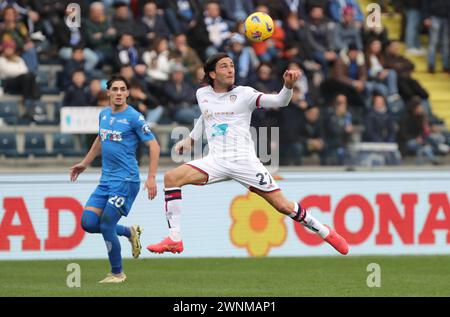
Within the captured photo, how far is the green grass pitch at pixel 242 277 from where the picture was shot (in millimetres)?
11711

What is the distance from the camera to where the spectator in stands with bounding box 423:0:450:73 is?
74.5 ft

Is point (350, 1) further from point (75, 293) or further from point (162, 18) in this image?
point (75, 293)

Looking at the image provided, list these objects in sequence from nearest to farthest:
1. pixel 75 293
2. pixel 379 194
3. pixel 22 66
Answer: pixel 75 293 → pixel 379 194 → pixel 22 66

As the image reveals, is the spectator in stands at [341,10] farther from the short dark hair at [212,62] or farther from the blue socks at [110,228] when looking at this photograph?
the blue socks at [110,228]

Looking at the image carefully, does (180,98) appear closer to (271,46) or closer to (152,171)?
(271,46)

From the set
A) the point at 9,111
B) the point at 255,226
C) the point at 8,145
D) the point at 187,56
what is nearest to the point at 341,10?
the point at 187,56

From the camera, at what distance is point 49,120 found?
59.3 ft

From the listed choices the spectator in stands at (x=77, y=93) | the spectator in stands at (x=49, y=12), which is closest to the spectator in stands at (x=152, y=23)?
the spectator in stands at (x=49, y=12)

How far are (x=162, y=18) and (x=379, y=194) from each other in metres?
5.58

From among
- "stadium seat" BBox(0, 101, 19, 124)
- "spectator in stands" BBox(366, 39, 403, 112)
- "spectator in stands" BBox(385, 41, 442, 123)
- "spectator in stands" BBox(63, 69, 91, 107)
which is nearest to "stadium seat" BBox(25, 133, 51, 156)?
"stadium seat" BBox(0, 101, 19, 124)

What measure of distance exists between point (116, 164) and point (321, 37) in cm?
1014

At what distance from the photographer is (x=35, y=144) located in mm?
17641

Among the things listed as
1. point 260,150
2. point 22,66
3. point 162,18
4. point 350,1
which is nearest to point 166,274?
point 260,150

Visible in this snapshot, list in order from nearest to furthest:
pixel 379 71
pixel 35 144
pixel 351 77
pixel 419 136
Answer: pixel 35 144
pixel 419 136
pixel 351 77
pixel 379 71
